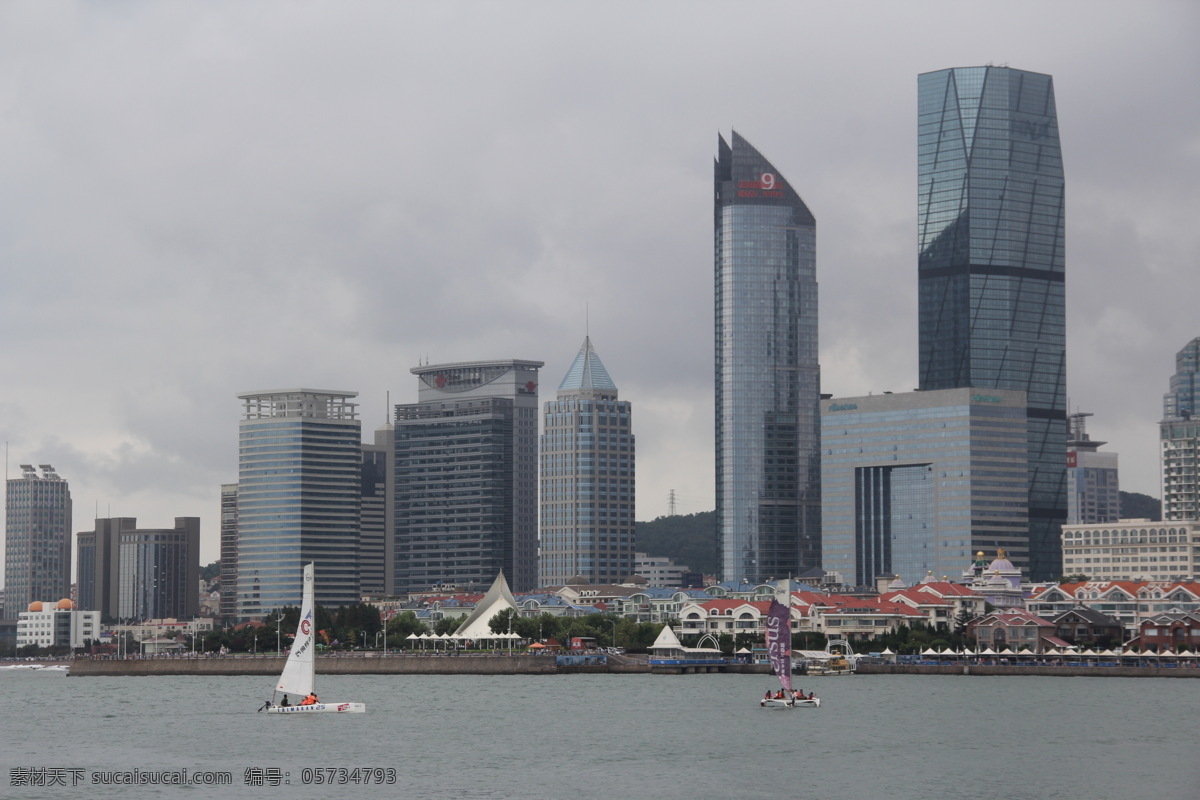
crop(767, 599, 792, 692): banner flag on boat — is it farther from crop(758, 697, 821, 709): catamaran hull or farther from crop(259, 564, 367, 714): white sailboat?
crop(259, 564, 367, 714): white sailboat

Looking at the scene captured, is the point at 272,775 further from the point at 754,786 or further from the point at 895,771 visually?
the point at 895,771

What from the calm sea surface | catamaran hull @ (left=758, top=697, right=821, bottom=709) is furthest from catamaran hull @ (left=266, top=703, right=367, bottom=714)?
catamaran hull @ (left=758, top=697, right=821, bottom=709)

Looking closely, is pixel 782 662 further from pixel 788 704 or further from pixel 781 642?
pixel 788 704

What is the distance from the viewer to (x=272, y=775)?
96312mm

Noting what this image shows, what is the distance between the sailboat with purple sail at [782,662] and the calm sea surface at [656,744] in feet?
6.17

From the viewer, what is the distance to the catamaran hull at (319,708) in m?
140

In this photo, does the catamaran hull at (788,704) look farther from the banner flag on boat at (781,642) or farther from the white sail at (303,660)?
the white sail at (303,660)

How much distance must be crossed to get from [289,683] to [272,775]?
143 feet

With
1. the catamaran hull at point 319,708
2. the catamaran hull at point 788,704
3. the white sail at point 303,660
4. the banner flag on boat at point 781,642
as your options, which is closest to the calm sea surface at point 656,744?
the catamaran hull at point 788,704

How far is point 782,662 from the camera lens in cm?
14962

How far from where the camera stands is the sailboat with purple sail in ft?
481

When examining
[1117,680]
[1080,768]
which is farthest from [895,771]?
[1117,680]

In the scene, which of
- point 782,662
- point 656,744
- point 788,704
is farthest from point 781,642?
point 656,744

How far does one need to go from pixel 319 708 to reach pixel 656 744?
35.6m
